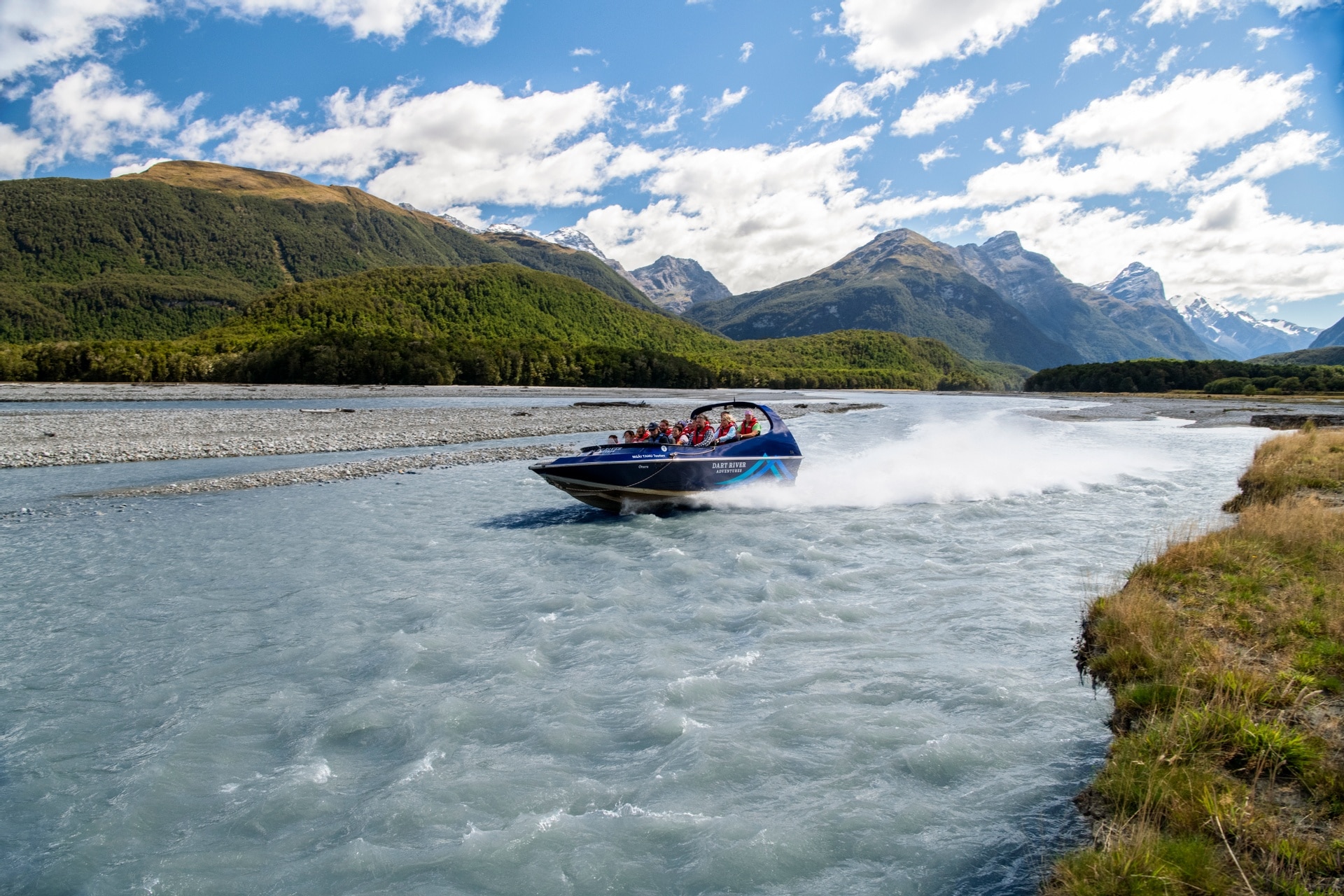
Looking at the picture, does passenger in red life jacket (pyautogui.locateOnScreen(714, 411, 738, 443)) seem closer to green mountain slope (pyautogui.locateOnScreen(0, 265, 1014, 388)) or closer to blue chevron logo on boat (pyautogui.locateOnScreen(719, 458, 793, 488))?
blue chevron logo on boat (pyautogui.locateOnScreen(719, 458, 793, 488))

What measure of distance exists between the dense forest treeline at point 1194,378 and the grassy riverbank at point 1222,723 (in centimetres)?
12818

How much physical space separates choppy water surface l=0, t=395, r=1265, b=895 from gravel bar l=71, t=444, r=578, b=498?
159 inches

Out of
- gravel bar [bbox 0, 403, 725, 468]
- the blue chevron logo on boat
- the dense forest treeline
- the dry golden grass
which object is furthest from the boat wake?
the dense forest treeline

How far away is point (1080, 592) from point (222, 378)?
407ft

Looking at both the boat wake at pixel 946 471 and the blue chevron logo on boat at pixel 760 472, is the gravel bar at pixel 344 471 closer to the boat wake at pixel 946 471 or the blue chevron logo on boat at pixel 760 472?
the boat wake at pixel 946 471

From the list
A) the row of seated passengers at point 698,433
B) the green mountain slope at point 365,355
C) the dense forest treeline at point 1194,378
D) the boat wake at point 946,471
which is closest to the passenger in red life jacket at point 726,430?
the row of seated passengers at point 698,433

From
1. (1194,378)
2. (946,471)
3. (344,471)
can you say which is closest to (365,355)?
(344,471)

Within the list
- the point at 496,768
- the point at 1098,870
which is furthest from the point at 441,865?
the point at 1098,870

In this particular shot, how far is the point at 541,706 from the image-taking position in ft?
28.7

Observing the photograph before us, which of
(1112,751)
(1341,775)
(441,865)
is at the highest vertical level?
(1341,775)

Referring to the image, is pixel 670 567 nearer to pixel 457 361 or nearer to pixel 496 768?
pixel 496 768

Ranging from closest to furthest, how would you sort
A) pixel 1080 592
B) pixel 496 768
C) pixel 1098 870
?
pixel 1098 870, pixel 496 768, pixel 1080 592

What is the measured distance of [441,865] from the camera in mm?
5949

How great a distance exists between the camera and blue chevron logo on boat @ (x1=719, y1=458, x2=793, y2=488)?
2089 centimetres
